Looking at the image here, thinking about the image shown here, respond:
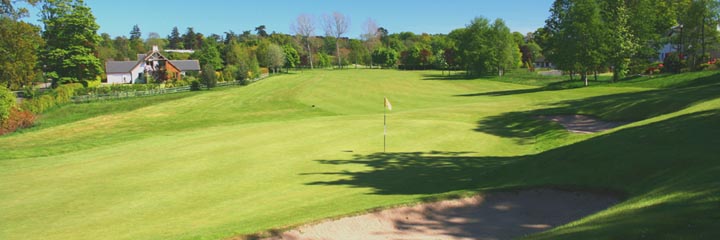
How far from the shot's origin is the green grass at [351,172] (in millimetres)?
10755

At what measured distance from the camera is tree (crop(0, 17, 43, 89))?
5981 centimetres

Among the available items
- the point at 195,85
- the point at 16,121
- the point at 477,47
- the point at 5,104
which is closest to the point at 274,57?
the point at 195,85

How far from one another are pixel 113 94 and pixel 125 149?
46061 mm

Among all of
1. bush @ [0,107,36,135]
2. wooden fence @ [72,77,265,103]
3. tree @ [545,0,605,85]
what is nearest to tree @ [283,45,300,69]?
wooden fence @ [72,77,265,103]

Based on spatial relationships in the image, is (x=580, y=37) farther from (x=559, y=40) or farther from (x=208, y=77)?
(x=208, y=77)

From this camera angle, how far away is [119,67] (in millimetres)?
105688

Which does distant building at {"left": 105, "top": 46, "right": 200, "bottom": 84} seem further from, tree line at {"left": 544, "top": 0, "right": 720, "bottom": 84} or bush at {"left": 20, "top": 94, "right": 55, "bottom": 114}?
tree line at {"left": 544, "top": 0, "right": 720, "bottom": 84}

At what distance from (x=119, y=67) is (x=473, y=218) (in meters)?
110

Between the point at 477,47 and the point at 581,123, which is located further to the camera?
the point at 477,47

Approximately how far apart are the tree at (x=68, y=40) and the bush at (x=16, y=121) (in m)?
31.4

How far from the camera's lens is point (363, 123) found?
105 feet

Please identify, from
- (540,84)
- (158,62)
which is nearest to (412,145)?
(540,84)

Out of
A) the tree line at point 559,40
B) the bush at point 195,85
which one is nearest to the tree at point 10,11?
the tree line at point 559,40

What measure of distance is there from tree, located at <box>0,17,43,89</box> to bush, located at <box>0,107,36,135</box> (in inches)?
717
